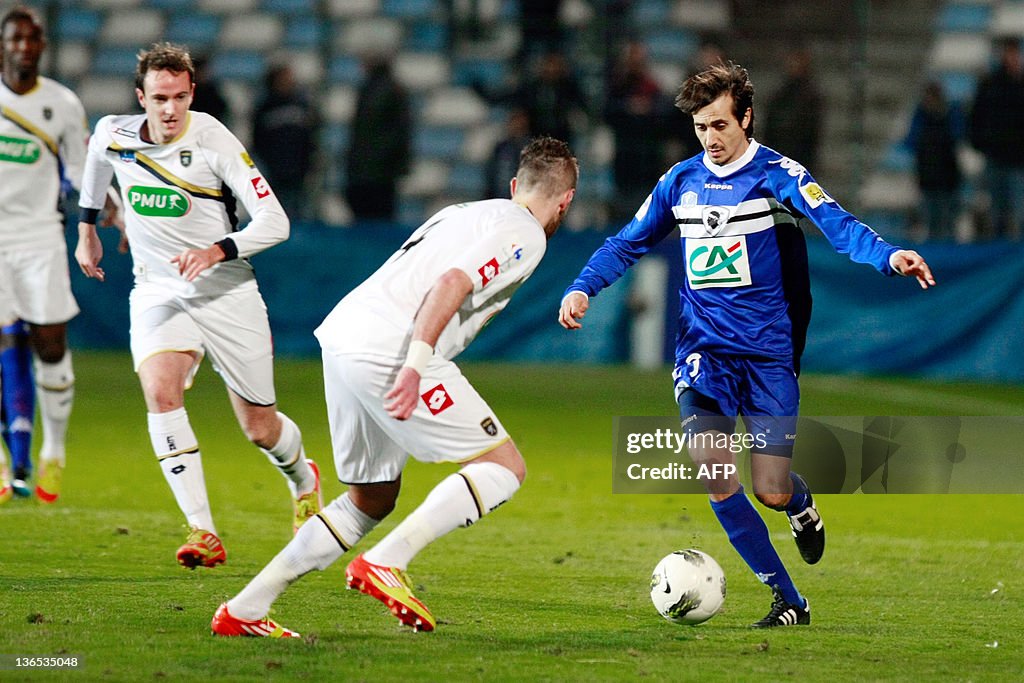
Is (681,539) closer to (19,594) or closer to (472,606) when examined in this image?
(472,606)

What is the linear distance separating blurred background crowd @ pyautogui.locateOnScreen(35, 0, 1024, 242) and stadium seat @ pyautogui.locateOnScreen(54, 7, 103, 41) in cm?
2

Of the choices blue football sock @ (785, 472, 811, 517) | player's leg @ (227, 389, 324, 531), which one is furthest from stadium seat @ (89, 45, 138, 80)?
blue football sock @ (785, 472, 811, 517)

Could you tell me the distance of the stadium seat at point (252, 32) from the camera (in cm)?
1889

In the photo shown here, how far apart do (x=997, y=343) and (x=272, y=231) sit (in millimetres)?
10357

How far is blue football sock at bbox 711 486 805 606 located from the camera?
5637 millimetres

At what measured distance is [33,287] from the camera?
8328 mm

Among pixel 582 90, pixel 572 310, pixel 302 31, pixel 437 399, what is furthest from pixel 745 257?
pixel 302 31

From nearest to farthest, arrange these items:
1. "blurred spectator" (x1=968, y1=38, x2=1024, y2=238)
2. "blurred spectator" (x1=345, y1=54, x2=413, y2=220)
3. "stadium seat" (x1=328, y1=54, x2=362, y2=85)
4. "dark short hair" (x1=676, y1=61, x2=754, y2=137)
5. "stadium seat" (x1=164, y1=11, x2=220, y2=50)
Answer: "dark short hair" (x1=676, y1=61, x2=754, y2=137) → "blurred spectator" (x1=968, y1=38, x2=1024, y2=238) → "blurred spectator" (x1=345, y1=54, x2=413, y2=220) → "stadium seat" (x1=328, y1=54, x2=362, y2=85) → "stadium seat" (x1=164, y1=11, x2=220, y2=50)

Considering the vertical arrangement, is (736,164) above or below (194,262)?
above

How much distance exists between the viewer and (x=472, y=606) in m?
5.82

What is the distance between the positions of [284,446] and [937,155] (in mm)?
10280

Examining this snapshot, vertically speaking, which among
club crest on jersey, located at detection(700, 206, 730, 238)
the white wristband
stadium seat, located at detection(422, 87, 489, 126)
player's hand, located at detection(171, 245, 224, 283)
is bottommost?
stadium seat, located at detection(422, 87, 489, 126)

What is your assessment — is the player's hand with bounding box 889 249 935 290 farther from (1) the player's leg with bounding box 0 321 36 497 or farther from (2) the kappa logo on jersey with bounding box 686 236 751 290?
(1) the player's leg with bounding box 0 321 36 497

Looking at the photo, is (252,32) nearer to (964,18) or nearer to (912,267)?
(964,18)
